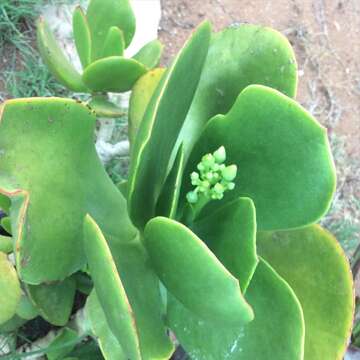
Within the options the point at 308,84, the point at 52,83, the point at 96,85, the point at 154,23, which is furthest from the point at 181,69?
the point at 308,84

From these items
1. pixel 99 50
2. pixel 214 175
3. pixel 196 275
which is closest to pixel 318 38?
pixel 99 50

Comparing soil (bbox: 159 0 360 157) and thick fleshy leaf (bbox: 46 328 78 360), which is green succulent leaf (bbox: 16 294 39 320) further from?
soil (bbox: 159 0 360 157)

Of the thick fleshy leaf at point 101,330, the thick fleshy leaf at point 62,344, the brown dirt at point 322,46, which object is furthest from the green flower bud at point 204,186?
the brown dirt at point 322,46

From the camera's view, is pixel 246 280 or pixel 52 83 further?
pixel 52 83

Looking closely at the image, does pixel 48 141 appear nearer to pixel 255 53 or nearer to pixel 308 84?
pixel 255 53

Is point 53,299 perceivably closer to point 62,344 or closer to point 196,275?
point 62,344

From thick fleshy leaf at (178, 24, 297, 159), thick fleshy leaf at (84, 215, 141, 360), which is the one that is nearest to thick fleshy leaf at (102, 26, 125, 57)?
thick fleshy leaf at (178, 24, 297, 159)
